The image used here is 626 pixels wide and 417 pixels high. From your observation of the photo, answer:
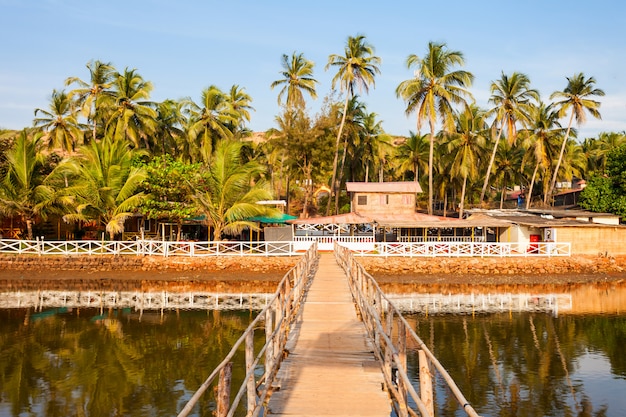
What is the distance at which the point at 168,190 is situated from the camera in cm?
3512

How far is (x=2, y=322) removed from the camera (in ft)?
75.7

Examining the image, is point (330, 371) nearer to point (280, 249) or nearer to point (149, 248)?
point (280, 249)

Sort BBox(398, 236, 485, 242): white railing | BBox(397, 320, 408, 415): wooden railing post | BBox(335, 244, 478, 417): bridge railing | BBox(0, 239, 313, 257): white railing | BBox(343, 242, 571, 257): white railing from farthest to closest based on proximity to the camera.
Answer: BBox(398, 236, 485, 242): white railing → BBox(343, 242, 571, 257): white railing → BBox(0, 239, 313, 257): white railing → BBox(397, 320, 408, 415): wooden railing post → BBox(335, 244, 478, 417): bridge railing

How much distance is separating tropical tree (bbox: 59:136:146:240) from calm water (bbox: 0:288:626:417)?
1067 cm

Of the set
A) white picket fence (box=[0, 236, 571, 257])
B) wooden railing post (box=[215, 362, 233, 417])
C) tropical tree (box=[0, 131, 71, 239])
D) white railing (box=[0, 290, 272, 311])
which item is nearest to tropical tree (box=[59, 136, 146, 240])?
tropical tree (box=[0, 131, 71, 239])

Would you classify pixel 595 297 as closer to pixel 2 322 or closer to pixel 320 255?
pixel 320 255

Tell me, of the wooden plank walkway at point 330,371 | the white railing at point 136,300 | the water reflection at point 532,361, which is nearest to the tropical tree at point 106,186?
the white railing at point 136,300

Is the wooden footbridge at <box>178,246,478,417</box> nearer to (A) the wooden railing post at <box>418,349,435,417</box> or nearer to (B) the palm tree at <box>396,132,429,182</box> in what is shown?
(A) the wooden railing post at <box>418,349,435,417</box>

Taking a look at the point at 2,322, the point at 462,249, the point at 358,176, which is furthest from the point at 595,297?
the point at 358,176

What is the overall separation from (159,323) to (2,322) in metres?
6.49

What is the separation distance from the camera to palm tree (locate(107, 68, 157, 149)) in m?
42.7

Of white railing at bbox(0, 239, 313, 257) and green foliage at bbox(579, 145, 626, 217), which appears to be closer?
white railing at bbox(0, 239, 313, 257)

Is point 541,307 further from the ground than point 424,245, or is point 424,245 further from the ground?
point 424,245

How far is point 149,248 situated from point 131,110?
13.5m
